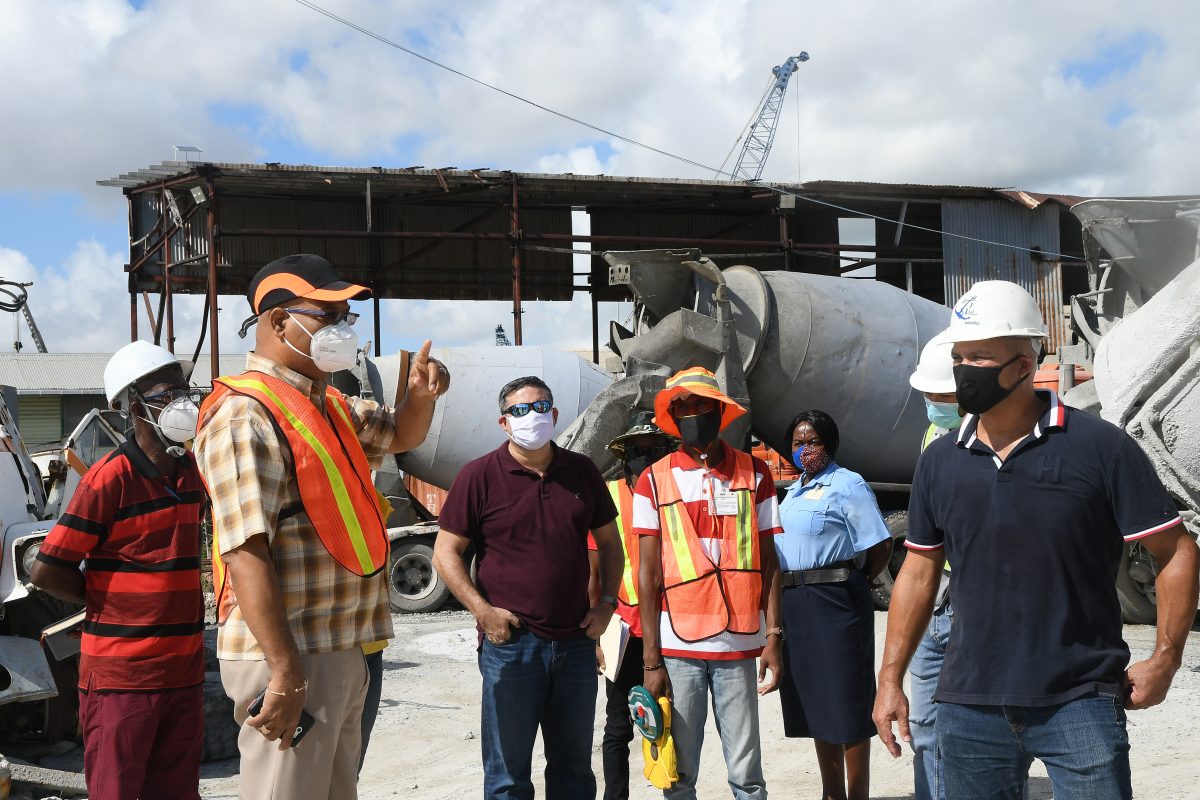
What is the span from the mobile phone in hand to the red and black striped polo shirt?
110cm

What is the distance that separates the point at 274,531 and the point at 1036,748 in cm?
195

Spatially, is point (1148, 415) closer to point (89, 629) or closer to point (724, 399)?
point (724, 399)

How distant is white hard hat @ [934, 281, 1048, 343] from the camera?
301 centimetres

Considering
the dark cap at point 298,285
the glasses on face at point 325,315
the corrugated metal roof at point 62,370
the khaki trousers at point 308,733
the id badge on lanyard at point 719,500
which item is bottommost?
the khaki trousers at point 308,733

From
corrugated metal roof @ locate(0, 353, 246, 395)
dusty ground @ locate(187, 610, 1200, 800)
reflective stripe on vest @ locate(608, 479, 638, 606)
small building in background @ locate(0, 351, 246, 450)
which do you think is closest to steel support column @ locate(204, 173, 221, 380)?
dusty ground @ locate(187, 610, 1200, 800)

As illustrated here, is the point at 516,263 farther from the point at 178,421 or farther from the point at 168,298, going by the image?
the point at 178,421

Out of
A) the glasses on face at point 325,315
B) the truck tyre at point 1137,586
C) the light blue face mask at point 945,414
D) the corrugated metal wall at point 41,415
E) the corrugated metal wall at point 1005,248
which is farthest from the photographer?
the corrugated metal wall at point 41,415

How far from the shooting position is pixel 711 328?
33.0ft

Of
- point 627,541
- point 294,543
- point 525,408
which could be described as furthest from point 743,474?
point 294,543

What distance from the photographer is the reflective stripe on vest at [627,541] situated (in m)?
4.90

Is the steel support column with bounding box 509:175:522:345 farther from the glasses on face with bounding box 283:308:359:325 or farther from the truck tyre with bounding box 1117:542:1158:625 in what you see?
the glasses on face with bounding box 283:308:359:325

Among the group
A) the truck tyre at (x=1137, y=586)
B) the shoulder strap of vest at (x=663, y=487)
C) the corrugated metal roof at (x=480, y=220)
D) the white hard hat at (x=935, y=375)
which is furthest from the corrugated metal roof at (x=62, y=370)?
the white hard hat at (x=935, y=375)

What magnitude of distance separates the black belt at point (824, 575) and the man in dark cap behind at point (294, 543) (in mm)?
2175

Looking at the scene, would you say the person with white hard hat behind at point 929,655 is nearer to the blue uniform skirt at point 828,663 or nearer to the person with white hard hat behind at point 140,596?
the blue uniform skirt at point 828,663
